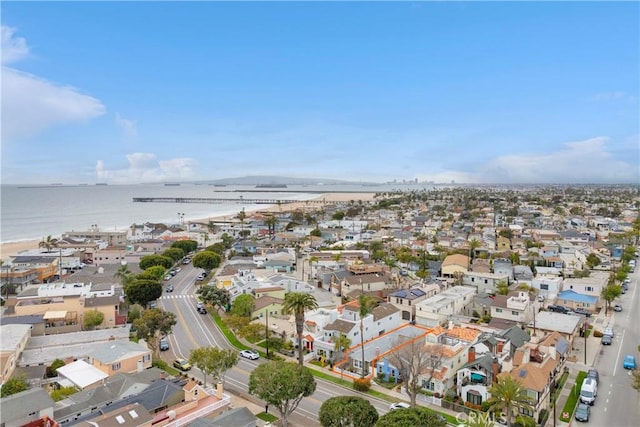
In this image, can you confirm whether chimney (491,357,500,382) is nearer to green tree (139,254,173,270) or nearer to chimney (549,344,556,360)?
chimney (549,344,556,360)

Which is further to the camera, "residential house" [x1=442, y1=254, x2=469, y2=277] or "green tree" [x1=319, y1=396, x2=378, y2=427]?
"residential house" [x1=442, y1=254, x2=469, y2=277]

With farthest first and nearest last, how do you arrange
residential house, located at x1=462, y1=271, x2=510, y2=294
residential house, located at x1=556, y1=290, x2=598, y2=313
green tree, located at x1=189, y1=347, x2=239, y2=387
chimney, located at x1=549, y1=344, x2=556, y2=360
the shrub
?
1. residential house, located at x1=462, y1=271, x2=510, y2=294
2. residential house, located at x1=556, y1=290, x2=598, y2=313
3. the shrub
4. chimney, located at x1=549, y1=344, x2=556, y2=360
5. green tree, located at x1=189, y1=347, x2=239, y2=387

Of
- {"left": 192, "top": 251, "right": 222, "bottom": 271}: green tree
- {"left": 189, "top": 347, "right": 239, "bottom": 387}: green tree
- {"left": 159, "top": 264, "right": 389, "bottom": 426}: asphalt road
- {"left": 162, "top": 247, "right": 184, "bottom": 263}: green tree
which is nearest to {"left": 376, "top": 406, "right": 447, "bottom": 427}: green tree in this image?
{"left": 159, "top": 264, "right": 389, "bottom": 426}: asphalt road

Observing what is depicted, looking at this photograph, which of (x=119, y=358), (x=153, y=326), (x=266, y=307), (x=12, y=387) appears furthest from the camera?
(x=266, y=307)

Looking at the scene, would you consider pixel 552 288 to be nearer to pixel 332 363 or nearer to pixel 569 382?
pixel 569 382

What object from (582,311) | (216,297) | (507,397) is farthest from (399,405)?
(582,311)

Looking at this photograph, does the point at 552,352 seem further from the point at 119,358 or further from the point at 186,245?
the point at 186,245

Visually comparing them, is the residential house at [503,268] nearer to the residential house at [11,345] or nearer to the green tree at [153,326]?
the green tree at [153,326]
